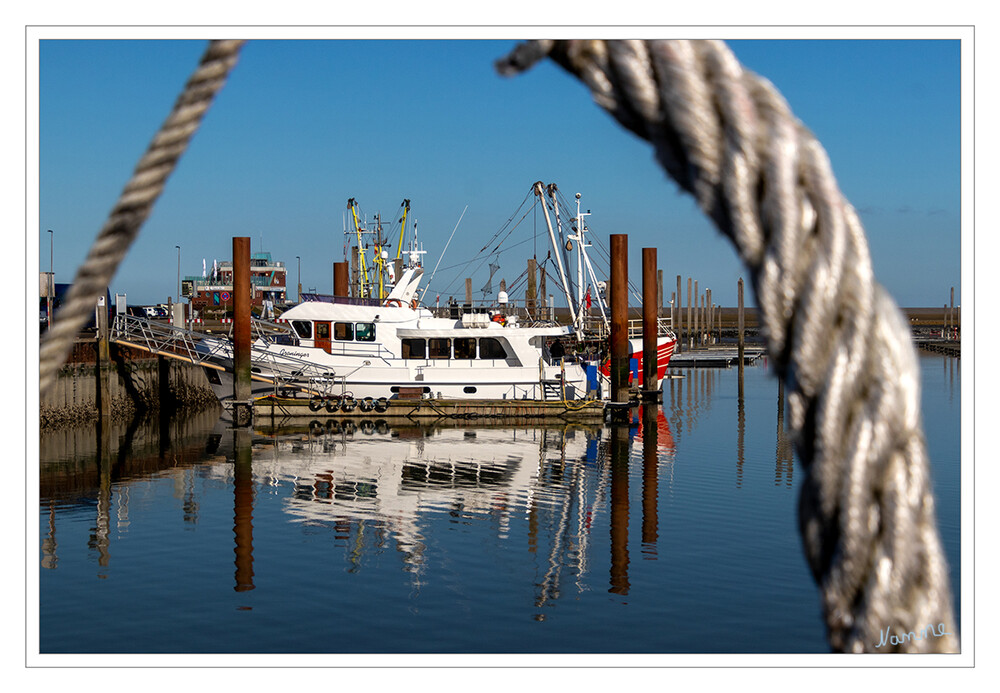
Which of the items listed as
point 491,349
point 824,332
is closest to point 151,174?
point 824,332

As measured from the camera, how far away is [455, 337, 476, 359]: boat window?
3083cm

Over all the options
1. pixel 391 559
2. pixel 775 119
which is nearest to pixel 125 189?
pixel 775 119

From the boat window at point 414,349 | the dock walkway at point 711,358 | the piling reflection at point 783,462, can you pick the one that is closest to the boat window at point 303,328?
the boat window at point 414,349

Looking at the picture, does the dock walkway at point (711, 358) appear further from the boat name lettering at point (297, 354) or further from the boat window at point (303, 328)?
the boat name lettering at point (297, 354)

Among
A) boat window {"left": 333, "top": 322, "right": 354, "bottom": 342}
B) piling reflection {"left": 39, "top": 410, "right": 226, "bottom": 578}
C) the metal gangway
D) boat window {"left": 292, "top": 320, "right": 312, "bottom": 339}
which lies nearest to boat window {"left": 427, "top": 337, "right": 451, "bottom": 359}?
boat window {"left": 333, "top": 322, "right": 354, "bottom": 342}

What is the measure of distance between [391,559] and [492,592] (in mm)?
2149

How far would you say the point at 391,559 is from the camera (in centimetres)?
1394

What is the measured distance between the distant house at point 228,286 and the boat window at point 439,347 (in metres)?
25.1

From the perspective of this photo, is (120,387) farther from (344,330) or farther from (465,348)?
(465,348)

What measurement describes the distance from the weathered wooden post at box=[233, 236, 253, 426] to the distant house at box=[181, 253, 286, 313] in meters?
27.0

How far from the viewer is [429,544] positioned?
15.0 meters

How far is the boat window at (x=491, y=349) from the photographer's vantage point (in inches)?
1211

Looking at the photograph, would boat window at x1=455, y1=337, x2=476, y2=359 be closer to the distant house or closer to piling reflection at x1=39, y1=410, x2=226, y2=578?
piling reflection at x1=39, y1=410, x2=226, y2=578

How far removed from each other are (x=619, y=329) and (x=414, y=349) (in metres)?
6.87
